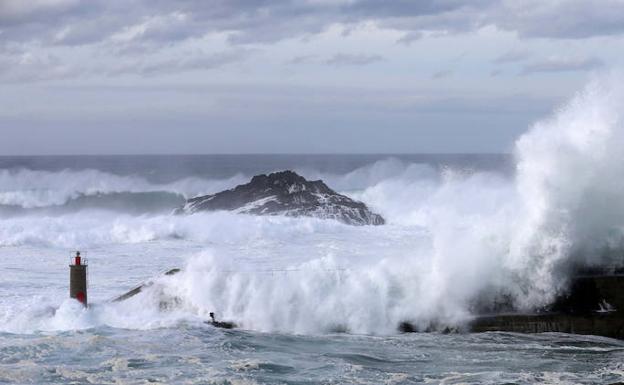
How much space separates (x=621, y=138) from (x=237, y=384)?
944 centimetres

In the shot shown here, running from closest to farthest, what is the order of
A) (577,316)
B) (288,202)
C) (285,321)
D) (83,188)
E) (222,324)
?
(577,316)
(222,324)
(285,321)
(288,202)
(83,188)

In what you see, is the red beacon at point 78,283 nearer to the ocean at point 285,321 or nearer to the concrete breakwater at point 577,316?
the ocean at point 285,321

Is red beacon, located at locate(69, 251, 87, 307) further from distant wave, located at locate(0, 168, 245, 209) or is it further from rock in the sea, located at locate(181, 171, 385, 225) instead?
distant wave, located at locate(0, 168, 245, 209)

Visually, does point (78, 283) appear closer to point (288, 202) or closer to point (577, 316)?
point (577, 316)

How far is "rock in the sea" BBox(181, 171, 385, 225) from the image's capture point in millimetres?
32219

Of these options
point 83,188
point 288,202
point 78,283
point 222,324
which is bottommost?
point 222,324

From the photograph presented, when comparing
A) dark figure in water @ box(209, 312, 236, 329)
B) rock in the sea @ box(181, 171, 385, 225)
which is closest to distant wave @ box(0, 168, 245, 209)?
rock in the sea @ box(181, 171, 385, 225)

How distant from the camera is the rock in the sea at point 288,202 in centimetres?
3222

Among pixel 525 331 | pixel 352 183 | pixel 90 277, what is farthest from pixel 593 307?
pixel 352 183

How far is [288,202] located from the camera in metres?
33.4

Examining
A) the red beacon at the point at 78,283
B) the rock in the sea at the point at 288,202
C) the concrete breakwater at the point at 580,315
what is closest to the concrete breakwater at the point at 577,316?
the concrete breakwater at the point at 580,315

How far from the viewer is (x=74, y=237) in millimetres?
24859

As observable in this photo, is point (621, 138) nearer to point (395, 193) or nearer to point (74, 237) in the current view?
point (74, 237)

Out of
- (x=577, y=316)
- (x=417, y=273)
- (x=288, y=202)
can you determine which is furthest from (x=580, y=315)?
(x=288, y=202)
